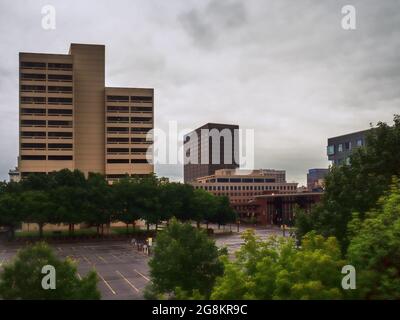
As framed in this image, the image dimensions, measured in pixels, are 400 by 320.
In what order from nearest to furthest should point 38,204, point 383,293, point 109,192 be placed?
1. point 383,293
2. point 38,204
3. point 109,192

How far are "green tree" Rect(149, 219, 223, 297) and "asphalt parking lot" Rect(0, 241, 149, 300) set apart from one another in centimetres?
730

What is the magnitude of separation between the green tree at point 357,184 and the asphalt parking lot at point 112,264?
13.6 m

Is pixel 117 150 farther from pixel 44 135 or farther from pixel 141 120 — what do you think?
pixel 44 135

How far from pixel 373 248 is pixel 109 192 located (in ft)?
207

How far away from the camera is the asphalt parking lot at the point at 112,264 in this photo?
109 feet

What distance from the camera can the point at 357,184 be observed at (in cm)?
2681

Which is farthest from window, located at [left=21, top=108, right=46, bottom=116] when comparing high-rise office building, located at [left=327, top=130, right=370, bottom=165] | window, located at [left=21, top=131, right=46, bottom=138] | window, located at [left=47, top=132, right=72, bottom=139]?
high-rise office building, located at [left=327, top=130, right=370, bottom=165]

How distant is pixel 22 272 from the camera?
19141 millimetres

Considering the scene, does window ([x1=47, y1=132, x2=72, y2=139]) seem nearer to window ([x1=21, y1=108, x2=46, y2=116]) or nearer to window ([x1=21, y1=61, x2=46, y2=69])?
window ([x1=21, y1=108, x2=46, y2=116])

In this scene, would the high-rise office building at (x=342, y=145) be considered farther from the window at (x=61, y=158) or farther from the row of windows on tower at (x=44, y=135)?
the row of windows on tower at (x=44, y=135)

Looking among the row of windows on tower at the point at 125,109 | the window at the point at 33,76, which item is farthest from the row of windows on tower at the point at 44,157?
the window at the point at 33,76

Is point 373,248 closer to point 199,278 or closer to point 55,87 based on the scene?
point 199,278

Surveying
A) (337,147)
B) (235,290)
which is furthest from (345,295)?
(337,147)
